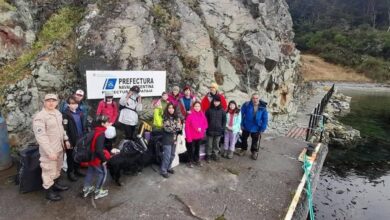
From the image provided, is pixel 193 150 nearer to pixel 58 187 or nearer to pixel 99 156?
pixel 99 156

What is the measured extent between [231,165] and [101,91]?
451 cm

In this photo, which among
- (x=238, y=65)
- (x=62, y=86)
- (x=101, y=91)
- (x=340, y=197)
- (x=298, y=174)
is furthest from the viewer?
(x=238, y=65)

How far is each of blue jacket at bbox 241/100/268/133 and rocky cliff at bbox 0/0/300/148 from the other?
11.3ft

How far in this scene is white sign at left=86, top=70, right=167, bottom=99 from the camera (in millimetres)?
9477

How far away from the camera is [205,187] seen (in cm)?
746

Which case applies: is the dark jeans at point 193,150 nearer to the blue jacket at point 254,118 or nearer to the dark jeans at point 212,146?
the dark jeans at point 212,146

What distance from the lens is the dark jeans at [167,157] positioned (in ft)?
25.2

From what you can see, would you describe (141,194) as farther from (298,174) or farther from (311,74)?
(311,74)

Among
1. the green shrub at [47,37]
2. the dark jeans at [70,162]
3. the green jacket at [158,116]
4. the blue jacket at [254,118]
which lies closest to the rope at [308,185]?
the blue jacket at [254,118]

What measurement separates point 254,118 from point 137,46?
4931mm

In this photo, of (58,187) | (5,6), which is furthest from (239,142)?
(5,6)

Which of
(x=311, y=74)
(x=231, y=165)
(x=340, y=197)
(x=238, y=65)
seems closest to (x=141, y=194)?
(x=231, y=165)

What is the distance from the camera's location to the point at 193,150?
8.62 metres

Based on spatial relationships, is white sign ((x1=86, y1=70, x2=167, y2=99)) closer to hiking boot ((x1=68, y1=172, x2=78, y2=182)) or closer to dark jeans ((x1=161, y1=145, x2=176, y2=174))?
hiking boot ((x1=68, y1=172, x2=78, y2=182))
